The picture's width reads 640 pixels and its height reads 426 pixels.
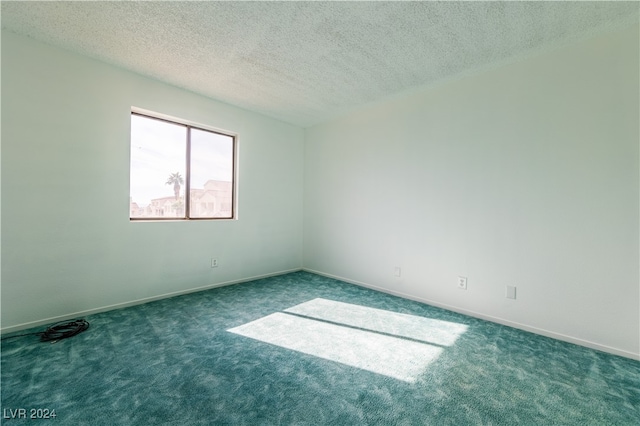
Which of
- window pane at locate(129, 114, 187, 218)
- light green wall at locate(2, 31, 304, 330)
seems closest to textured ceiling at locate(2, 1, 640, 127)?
light green wall at locate(2, 31, 304, 330)

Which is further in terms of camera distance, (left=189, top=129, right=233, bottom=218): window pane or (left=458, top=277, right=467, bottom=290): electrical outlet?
(left=189, top=129, right=233, bottom=218): window pane

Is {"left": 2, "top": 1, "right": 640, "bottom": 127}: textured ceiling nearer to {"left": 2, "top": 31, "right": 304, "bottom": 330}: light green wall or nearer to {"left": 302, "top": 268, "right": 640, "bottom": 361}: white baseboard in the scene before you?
{"left": 2, "top": 31, "right": 304, "bottom": 330}: light green wall

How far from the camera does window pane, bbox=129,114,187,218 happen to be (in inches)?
126

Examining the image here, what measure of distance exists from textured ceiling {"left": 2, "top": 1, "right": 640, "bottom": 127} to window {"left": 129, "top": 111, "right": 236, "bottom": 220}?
67cm

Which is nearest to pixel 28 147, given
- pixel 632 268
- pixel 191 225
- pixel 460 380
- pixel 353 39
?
pixel 191 225

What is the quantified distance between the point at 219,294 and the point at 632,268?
163 inches

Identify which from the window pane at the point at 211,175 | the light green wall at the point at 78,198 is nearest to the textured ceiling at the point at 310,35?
the light green wall at the point at 78,198

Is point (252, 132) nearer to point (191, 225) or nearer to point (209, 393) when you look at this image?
point (191, 225)

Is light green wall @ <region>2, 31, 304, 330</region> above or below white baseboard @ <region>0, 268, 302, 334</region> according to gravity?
above

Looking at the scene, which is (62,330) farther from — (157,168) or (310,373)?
(310,373)

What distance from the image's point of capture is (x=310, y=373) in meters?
1.89

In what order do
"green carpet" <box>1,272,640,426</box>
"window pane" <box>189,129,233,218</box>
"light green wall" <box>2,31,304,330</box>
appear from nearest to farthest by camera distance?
1. "green carpet" <box>1,272,640,426</box>
2. "light green wall" <box>2,31,304,330</box>
3. "window pane" <box>189,129,233,218</box>

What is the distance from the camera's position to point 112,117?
2941 mm

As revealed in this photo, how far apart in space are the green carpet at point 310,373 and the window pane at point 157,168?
1241 mm
